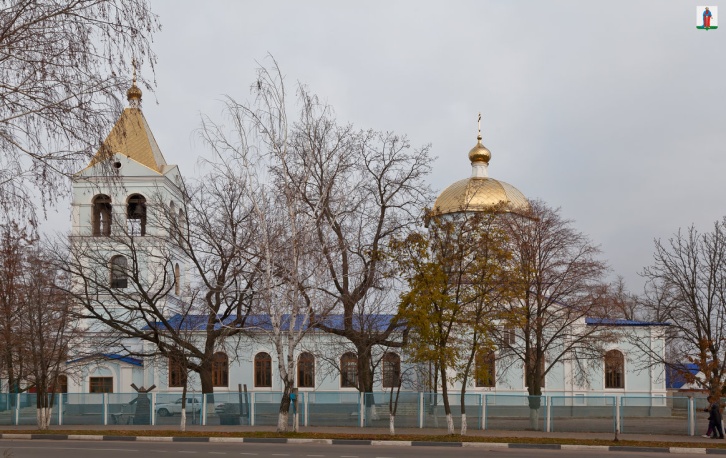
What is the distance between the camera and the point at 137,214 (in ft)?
121

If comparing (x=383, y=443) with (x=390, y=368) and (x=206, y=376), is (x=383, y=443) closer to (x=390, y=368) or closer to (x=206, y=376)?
(x=206, y=376)

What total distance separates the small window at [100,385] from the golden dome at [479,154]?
79.3ft

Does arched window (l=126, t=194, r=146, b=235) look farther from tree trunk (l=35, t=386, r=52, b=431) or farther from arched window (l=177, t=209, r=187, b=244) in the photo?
tree trunk (l=35, t=386, r=52, b=431)

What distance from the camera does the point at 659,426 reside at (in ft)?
87.9

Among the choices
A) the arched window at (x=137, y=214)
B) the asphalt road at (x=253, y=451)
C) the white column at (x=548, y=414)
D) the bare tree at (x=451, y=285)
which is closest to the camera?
the asphalt road at (x=253, y=451)

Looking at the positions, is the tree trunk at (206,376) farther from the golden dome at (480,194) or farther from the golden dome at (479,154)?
the golden dome at (479,154)

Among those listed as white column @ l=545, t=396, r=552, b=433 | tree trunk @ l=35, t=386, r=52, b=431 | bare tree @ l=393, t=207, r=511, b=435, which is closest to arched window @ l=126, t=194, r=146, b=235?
tree trunk @ l=35, t=386, r=52, b=431

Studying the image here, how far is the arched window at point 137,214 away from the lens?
36594 mm

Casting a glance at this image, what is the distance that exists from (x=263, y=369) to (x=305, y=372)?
2.21 meters

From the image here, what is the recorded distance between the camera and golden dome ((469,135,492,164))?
162ft

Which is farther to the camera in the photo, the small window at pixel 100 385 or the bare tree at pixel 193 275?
the small window at pixel 100 385

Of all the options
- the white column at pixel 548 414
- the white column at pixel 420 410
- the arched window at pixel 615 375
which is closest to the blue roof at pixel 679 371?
the arched window at pixel 615 375

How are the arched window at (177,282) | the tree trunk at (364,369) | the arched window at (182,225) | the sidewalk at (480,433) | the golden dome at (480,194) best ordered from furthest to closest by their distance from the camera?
the golden dome at (480,194), the arched window at (177,282), the arched window at (182,225), the tree trunk at (364,369), the sidewalk at (480,433)

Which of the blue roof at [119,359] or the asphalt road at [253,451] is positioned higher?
the blue roof at [119,359]
